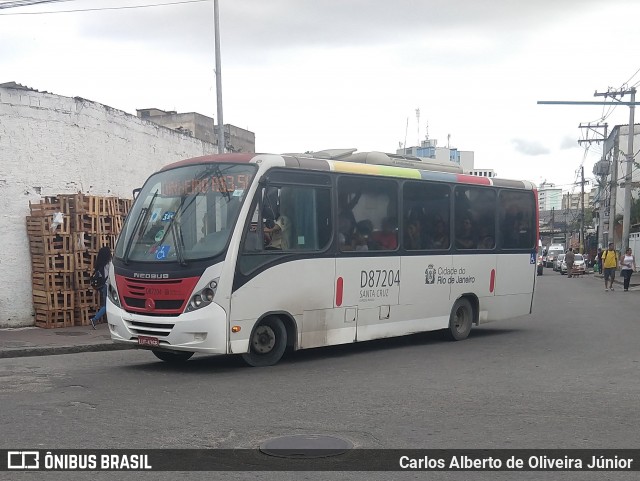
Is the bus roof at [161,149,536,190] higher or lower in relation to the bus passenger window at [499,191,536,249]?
higher

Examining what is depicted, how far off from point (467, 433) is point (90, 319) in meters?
11.0

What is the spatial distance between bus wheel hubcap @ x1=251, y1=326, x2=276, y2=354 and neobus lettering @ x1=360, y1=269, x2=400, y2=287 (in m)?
1.97

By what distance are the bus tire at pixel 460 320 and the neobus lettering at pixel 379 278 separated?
2.02 metres

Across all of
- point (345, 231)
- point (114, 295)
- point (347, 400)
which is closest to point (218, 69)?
point (345, 231)

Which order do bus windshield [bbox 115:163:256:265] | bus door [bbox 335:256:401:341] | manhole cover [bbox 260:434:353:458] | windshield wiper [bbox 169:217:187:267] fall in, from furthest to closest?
1. bus door [bbox 335:256:401:341]
2. bus windshield [bbox 115:163:256:265]
3. windshield wiper [bbox 169:217:187:267]
4. manhole cover [bbox 260:434:353:458]

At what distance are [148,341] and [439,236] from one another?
5843mm

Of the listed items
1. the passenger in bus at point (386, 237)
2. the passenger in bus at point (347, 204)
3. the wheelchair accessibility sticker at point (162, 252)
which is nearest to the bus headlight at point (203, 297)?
the wheelchair accessibility sticker at point (162, 252)

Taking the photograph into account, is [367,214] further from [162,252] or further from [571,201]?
[571,201]

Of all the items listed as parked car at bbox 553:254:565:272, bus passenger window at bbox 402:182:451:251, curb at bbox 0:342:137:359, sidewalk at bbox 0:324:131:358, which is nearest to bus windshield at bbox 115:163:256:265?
curb at bbox 0:342:137:359

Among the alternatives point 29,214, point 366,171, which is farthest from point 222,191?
point 29,214

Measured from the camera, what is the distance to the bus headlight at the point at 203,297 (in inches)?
380

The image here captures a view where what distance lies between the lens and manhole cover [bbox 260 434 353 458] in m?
6.03

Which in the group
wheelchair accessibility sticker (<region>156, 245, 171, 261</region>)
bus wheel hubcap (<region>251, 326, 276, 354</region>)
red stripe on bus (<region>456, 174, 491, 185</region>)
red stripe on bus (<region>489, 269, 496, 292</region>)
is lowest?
bus wheel hubcap (<region>251, 326, 276, 354</region>)

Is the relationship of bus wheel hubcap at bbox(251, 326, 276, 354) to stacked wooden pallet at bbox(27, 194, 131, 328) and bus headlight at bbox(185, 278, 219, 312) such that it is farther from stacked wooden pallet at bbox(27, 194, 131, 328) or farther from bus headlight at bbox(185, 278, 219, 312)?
stacked wooden pallet at bbox(27, 194, 131, 328)
